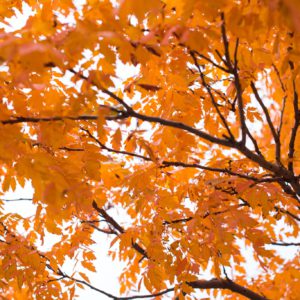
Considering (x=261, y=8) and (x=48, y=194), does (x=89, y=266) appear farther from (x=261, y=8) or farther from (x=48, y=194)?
(x=261, y=8)

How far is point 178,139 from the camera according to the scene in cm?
299

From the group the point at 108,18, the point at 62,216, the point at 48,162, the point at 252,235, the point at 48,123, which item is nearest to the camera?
the point at 108,18

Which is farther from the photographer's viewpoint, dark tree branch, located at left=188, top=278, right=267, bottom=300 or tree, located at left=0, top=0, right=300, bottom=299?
dark tree branch, located at left=188, top=278, right=267, bottom=300

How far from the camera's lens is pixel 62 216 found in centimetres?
328

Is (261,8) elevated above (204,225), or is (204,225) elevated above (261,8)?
(261,8)

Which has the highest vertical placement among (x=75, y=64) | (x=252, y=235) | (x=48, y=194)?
(x=75, y=64)

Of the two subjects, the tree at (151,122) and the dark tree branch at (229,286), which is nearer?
the tree at (151,122)

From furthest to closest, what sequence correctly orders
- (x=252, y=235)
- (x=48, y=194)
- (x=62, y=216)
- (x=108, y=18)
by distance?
(x=62, y=216) → (x=252, y=235) → (x=108, y=18) → (x=48, y=194)

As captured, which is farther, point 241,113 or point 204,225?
point 204,225

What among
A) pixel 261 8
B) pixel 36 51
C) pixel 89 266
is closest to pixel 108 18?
pixel 36 51

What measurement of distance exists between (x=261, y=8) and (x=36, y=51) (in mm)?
1113

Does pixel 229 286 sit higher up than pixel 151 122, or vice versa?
pixel 151 122

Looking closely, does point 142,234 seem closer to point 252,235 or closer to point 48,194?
point 252,235

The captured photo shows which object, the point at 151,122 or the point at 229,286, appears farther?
the point at 229,286
